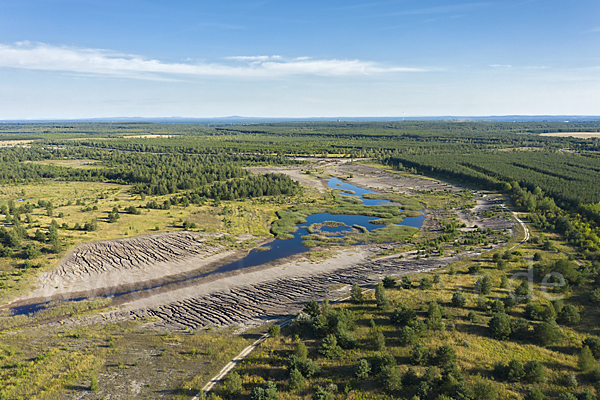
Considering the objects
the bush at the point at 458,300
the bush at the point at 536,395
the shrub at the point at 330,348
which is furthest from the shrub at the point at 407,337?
the bush at the point at 458,300

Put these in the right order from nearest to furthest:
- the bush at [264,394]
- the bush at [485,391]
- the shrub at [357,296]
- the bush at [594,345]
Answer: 1. the bush at [485,391]
2. the bush at [264,394]
3. the bush at [594,345]
4. the shrub at [357,296]

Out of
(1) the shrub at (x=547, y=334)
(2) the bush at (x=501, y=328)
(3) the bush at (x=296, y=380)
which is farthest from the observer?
(2) the bush at (x=501, y=328)

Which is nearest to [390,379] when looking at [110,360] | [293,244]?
[110,360]

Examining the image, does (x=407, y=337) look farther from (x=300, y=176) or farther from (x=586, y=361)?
(x=300, y=176)

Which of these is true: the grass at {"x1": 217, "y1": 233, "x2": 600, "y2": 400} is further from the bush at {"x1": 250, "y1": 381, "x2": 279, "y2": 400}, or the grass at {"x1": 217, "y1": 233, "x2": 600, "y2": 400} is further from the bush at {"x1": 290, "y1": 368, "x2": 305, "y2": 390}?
the bush at {"x1": 250, "y1": 381, "x2": 279, "y2": 400}

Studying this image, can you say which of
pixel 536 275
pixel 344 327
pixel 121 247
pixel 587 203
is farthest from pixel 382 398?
pixel 587 203

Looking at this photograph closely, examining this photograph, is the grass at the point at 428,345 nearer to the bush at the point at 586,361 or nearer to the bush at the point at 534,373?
the bush at the point at 534,373

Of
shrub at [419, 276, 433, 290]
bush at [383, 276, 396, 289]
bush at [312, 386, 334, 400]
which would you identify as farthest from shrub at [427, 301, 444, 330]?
bush at [312, 386, 334, 400]
